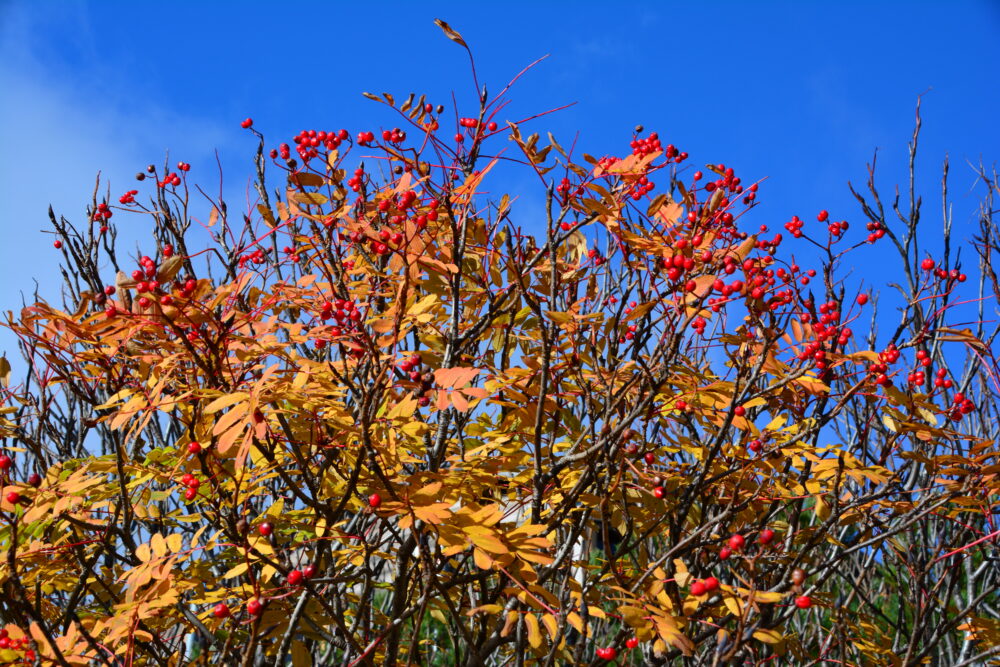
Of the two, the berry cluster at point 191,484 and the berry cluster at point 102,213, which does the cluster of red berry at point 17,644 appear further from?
the berry cluster at point 102,213

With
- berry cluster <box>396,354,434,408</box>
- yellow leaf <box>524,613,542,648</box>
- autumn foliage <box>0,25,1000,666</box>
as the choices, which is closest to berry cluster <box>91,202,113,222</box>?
autumn foliage <box>0,25,1000,666</box>

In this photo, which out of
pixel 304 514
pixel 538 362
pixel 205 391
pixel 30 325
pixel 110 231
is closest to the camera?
pixel 205 391

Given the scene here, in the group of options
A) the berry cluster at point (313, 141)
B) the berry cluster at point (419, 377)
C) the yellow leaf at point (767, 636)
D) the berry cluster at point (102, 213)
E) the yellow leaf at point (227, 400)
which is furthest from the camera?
the berry cluster at point (102, 213)

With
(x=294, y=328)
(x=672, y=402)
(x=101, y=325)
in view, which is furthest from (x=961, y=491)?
(x=101, y=325)

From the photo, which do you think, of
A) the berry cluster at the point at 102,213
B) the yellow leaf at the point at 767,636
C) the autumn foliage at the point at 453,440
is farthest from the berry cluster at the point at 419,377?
the berry cluster at the point at 102,213

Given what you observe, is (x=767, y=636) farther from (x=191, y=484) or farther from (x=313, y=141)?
(x=313, y=141)

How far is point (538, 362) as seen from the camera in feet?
7.21

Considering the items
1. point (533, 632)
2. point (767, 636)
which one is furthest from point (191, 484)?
point (767, 636)

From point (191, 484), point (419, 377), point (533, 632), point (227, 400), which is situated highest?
point (419, 377)

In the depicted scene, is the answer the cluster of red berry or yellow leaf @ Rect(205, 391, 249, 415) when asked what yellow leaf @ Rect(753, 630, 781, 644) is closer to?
yellow leaf @ Rect(205, 391, 249, 415)

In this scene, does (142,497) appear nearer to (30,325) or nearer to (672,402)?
(30,325)

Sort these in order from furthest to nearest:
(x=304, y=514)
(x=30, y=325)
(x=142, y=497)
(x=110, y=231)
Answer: (x=110, y=231), (x=304, y=514), (x=142, y=497), (x=30, y=325)

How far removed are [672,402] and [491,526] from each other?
2.66 ft

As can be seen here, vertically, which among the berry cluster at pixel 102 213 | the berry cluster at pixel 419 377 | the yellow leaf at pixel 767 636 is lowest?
the yellow leaf at pixel 767 636
